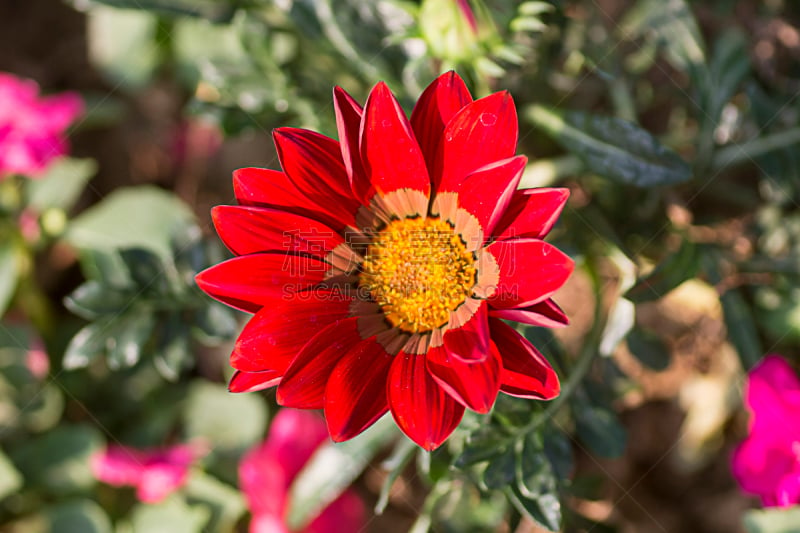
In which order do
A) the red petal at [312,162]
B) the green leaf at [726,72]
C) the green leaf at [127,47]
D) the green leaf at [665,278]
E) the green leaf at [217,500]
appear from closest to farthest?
the red petal at [312,162] < the green leaf at [665,278] < the green leaf at [726,72] < the green leaf at [217,500] < the green leaf at [127,47]

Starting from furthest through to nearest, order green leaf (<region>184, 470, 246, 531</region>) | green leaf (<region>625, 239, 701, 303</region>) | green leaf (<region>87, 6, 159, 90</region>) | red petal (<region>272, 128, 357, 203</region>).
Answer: green leaf (<region>87, 6, 159, 90</region>), green leaf (<region>184, 470, 246, 531</region>), green leaf (<region>625, 239, 701, 303</region>), red petal (<region>272, 128, 357, 203</region>)

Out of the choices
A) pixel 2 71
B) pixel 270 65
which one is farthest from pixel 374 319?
Answer: pixel 2 71

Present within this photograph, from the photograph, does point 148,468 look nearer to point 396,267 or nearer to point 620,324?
point 396,267

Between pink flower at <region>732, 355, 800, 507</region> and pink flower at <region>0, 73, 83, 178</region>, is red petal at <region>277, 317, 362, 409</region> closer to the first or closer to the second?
pink flower at <region>732, 355, 800, 507</region>

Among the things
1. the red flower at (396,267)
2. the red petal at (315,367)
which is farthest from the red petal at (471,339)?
the red petal at (315,367)

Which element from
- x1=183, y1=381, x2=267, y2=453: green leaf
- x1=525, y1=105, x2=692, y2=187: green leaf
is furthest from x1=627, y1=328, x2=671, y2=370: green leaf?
x1=183, y1=381, x2=267, y2=453: green leaf

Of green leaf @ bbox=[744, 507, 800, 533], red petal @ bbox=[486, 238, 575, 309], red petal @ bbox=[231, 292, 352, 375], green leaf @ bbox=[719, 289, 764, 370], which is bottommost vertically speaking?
green leaf @ bbox=[744, 507, 800, 533]

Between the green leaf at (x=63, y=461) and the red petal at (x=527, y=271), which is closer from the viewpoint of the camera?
the red petal at (x=527, y=271)

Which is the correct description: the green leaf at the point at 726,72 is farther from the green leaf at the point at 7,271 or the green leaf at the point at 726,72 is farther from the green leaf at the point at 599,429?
the green leaf at the point at 7,271
